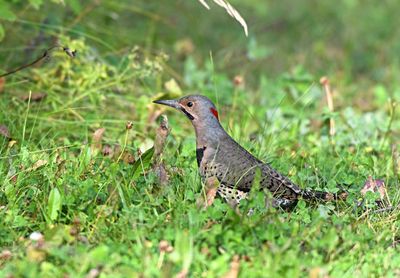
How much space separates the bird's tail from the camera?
528 centimetres

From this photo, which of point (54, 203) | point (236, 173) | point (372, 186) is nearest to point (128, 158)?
point (236, 173)

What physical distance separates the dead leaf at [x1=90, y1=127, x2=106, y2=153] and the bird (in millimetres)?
673

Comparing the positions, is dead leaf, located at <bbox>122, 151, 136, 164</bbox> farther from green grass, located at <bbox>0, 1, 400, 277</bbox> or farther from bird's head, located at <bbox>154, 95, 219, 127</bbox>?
bird's head, located at <bbox>154, 95, 219, 127</bbox>

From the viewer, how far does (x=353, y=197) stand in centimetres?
530

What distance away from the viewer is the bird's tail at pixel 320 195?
208 inches

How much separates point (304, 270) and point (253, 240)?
0.32m

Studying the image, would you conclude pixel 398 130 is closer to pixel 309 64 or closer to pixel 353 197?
pixel 309 64

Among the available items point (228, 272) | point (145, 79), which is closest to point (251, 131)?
point (145, 79)

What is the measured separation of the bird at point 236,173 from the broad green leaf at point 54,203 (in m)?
0.94

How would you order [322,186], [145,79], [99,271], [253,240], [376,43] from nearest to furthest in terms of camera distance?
[99,271] → [253,240] → [322,186] → [145,79] → [376,43]

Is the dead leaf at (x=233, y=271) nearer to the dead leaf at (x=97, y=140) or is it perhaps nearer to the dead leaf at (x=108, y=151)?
the dead leaf at (x=108, y=151)

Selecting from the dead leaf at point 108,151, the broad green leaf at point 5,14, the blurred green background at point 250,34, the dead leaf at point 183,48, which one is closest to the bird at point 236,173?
the dead leaf at point 108,151

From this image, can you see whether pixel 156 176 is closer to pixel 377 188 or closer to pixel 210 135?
pixel 210 135

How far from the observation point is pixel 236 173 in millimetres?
5410
